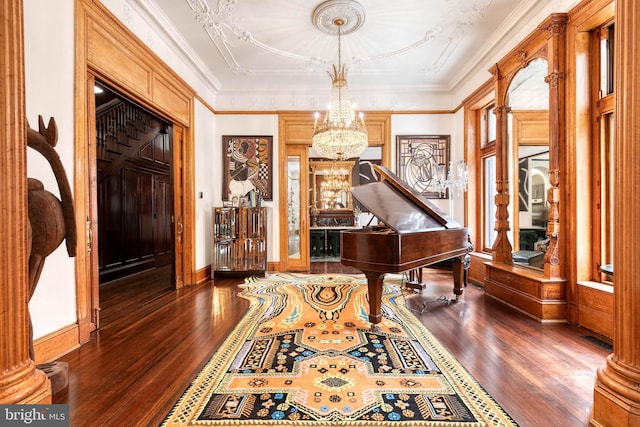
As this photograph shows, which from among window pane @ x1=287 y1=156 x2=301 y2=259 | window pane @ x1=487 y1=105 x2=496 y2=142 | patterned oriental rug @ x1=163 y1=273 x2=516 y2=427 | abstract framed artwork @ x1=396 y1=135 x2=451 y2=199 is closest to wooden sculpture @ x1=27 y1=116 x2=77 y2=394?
patterned oriental rug @ x1=163 y1=273 x2=516 y2=427

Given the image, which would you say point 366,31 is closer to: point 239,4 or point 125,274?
point 239,4

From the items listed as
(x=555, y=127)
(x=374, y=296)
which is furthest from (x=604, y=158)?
(x=374, y=296)

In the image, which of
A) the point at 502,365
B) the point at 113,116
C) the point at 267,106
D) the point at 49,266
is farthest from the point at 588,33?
the point at 113,116

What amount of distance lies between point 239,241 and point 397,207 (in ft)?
11.1

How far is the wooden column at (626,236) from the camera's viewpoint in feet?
4.40

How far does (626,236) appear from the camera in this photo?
1382 mm

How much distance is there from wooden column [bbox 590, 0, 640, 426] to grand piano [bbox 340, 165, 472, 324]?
140 centimetres

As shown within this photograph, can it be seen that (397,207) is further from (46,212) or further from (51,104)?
(51,104)

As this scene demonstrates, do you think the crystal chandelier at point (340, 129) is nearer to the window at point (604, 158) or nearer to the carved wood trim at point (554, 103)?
the carved wood trim at point (554, 103)

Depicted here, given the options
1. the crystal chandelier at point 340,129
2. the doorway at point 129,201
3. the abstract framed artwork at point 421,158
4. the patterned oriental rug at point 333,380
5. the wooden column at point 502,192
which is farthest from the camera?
the abstract framed artwork at point 421,158

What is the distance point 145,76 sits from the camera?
363 cm

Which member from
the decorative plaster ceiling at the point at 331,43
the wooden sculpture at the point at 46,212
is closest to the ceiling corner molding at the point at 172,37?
the decorative plaster ceiling at the point at 331,43

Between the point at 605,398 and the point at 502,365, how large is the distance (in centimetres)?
79

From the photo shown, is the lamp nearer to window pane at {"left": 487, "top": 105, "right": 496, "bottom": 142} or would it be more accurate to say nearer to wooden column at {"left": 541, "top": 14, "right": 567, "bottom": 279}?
window pane at {"left": 487, "top": 105, "right": 496, "bottom": 142}
